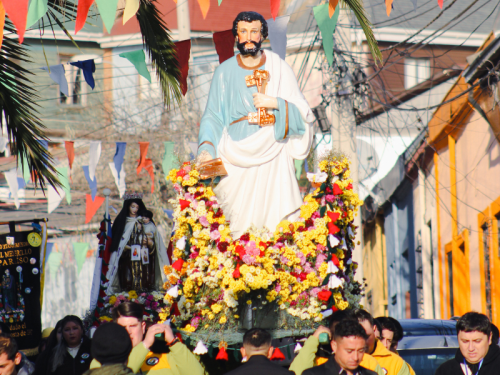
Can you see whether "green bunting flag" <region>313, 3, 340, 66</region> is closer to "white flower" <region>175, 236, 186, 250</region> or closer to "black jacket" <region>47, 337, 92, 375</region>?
"white flower" <region>175, 236, 186, 250</region>

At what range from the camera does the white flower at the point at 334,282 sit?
276 inches

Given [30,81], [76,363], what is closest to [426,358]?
[76,363]

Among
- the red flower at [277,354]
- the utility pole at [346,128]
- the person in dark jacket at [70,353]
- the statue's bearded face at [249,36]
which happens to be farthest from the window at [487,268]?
the person in dark jacket at [70,353]

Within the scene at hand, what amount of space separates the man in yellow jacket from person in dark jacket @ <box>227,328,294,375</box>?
523mm

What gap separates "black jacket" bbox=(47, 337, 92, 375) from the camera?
6289 millimetres

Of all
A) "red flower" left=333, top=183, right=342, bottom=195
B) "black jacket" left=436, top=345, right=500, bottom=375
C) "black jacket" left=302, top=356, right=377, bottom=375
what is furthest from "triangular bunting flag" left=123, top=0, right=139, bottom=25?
"black jacket" left=436, top=345, right=500, bottom=375

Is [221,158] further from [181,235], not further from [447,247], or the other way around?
[447,247]

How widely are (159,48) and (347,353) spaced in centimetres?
545

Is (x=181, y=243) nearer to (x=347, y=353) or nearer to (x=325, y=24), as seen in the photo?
(x=325, y=24)

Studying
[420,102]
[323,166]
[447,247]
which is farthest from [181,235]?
[420,102]

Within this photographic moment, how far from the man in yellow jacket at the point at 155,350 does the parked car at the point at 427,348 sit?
8.67ft

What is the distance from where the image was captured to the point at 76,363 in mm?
6344

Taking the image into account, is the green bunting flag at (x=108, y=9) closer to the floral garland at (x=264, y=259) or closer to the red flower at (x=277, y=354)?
the floral garland at (x=264, y=259)

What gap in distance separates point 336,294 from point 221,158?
178cm
